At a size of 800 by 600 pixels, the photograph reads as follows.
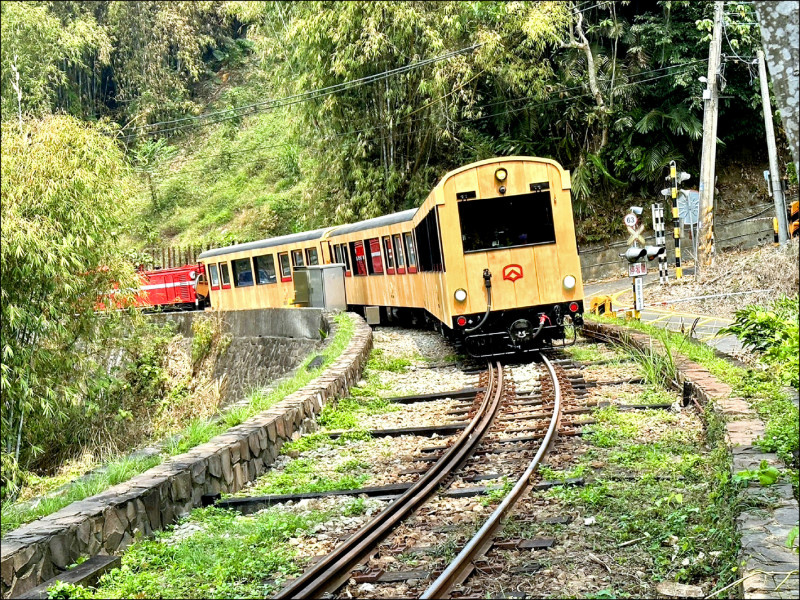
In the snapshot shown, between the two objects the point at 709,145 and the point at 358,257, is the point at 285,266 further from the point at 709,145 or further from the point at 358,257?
the point at 709,145

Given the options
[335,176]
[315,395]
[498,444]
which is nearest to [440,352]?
[315,395]

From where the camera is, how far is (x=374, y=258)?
2070 cm

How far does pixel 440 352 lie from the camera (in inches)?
624

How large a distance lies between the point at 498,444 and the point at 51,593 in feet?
14.5

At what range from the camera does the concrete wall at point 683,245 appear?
30.2 metres

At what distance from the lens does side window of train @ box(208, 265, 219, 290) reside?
29.0 meters

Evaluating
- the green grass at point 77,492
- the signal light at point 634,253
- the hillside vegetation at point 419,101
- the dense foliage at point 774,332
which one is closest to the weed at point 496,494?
the dense foliage at point 774,332

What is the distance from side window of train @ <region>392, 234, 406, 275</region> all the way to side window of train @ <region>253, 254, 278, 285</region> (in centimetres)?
809

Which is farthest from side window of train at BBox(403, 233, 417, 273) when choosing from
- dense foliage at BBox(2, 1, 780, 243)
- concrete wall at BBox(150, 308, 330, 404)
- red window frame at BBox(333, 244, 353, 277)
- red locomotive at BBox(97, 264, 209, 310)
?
red locomotive at BBox(97, 264, 209, 310)

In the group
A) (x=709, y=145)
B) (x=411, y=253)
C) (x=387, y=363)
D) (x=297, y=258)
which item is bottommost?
(x=387, y=363)

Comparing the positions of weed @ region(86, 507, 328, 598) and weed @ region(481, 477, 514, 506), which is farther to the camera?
weed @ region(481, 477, 514, 506)

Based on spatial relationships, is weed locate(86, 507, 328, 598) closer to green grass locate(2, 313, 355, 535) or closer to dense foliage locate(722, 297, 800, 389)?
green grass locate(2, 313, 355, 535)

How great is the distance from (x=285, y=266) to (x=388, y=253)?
23.2ft

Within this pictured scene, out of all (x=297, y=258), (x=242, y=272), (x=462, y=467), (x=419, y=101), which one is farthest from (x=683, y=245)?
(x=462, y=467)
